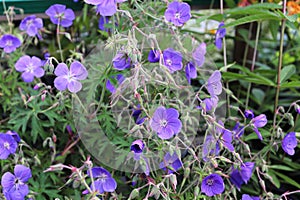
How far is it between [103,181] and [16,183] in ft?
0.86

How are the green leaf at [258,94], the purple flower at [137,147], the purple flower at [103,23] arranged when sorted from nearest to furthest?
the purple flower at [137,147] < the purple flower at [103,23] < the green leaf at [258,94]

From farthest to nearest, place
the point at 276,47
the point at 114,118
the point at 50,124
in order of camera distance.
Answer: the point at 276,47 → the point at 50,124 → the point at 114,118

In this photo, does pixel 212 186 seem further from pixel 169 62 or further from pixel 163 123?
pixel 169 62

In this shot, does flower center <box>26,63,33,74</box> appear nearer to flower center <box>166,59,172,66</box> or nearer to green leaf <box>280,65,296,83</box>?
flower center <box>166,59,172,66</box>

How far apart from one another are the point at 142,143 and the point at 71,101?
17.0 inches

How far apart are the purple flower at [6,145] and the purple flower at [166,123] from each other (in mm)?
460

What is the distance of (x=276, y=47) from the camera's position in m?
2.81

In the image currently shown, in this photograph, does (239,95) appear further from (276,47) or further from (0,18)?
(0,18)

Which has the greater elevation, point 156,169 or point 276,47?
point 156,169

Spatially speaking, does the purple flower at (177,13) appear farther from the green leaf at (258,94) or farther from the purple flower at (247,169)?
the green leaf at (258,94)

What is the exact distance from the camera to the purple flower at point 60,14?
5.27ft

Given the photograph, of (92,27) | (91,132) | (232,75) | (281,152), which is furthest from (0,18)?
(281,152)

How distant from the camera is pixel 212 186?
3.98 feet

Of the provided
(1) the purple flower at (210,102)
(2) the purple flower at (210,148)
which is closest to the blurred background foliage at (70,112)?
(2) the purple flower at (210,148)
